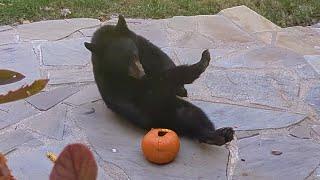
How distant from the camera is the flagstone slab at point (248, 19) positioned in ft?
16.5

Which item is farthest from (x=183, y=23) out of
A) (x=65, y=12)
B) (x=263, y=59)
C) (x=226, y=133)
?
(x=226, y=133)

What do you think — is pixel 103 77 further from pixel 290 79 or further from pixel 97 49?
pixel 290 79

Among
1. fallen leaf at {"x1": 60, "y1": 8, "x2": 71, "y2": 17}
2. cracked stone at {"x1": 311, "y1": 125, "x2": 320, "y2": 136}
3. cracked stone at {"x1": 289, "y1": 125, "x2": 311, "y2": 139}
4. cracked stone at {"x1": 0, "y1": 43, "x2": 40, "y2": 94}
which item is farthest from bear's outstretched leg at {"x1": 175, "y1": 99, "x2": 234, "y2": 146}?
fallen leaf at {"x1": 60, "y1": 8, "x2": 71, "y2": 17}

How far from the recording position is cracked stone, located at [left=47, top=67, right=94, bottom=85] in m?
3.97

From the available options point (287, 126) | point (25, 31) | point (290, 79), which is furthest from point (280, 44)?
point (25, 31)

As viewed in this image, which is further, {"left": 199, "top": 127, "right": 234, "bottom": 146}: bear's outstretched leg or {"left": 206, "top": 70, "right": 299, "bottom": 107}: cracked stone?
{"left": 206, "top": 70, "right": 299, "bottom": 107}: cracked stone

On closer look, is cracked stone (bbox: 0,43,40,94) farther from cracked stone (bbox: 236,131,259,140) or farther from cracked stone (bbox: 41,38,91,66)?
cracked stone (bbox: 236,131,259,140)

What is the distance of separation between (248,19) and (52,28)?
1.87 m

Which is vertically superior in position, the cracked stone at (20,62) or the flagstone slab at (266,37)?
the flagstone slab at (266,37)

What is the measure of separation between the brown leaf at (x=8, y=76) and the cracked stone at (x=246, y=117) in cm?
138

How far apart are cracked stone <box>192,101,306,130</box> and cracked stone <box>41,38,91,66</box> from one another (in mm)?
1217

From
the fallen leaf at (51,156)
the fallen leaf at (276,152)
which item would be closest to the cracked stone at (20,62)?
the fallen leaf at (51,156)

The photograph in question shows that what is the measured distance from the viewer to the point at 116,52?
3076mm

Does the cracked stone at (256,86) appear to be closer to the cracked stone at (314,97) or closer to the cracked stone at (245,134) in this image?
the cracked stone at (314,97)
